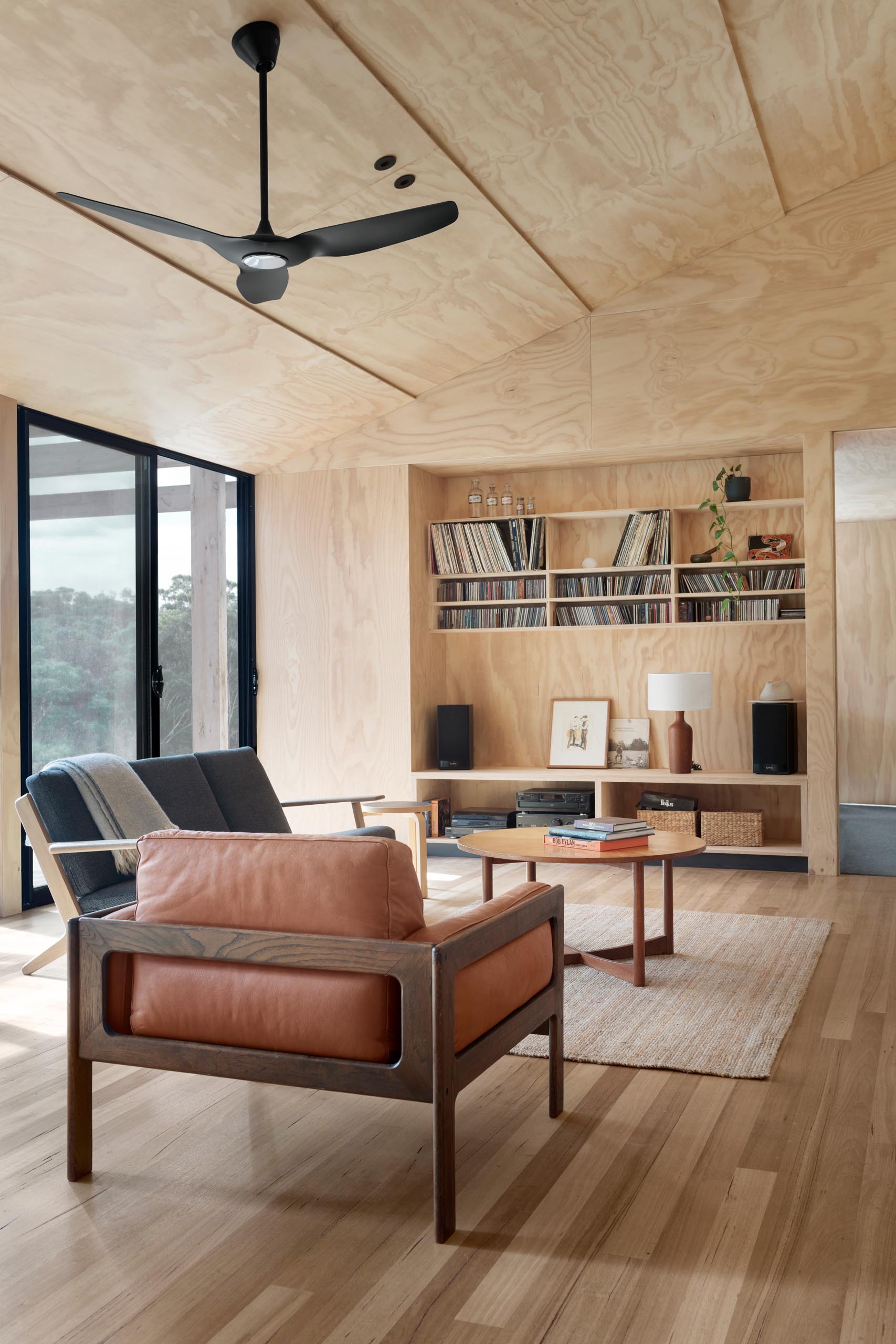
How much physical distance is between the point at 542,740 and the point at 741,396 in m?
2.39

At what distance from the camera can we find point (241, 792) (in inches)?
185

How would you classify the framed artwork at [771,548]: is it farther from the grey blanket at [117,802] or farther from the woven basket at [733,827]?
the grey blanket at [117,802]

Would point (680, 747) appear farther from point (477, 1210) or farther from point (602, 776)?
point (477, 1210)

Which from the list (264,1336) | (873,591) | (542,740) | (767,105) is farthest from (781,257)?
(264,1336)

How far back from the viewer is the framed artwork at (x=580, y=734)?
6.75m

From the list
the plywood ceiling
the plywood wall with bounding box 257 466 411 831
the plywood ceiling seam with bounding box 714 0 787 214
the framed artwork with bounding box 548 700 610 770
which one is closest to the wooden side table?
the plywood wall with bounding box 257 466 411 831

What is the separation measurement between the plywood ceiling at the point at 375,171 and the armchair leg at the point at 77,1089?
266cm

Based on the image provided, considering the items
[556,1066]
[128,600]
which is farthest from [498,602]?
[556,1066]

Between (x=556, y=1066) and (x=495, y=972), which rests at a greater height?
(x=495, y=972)

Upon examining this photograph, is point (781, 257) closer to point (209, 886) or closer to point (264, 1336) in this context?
point (209, 886)

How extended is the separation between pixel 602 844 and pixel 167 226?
2398 millimetres

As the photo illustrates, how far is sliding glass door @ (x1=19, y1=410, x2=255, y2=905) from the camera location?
5379 mm

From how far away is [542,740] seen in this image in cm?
702

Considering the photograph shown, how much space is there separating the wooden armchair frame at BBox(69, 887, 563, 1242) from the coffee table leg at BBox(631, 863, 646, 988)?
1.14 m
